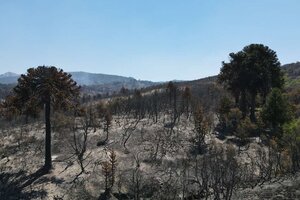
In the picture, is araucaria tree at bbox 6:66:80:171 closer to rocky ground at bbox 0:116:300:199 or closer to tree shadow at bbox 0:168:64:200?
tree shadow at bbox 0:168:64:200

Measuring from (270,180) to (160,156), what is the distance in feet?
42.5

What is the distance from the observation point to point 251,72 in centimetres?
6825

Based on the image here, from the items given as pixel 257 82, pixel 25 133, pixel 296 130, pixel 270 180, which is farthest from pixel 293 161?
pixel 25 133

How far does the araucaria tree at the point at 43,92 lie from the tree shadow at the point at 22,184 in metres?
2.07

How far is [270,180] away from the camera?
43.7 metres

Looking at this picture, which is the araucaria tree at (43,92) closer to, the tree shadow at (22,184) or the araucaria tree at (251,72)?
the tree shadow at (22,184)

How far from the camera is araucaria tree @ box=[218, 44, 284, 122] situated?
68.5 m

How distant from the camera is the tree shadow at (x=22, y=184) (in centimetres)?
4103

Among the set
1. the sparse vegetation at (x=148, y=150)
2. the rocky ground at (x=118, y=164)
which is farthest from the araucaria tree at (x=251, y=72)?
the rocky ground at (x=118, y=164)

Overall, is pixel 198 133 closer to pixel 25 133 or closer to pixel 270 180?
pixel 270 180

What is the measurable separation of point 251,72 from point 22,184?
3980cm

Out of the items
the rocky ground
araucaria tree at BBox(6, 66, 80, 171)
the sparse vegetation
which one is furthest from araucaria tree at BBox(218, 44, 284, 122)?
araucaria tree at BBox(6, 66, 80, 171)

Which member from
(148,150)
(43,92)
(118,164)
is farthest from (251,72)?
(43,92)

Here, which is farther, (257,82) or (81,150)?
(257,82)
